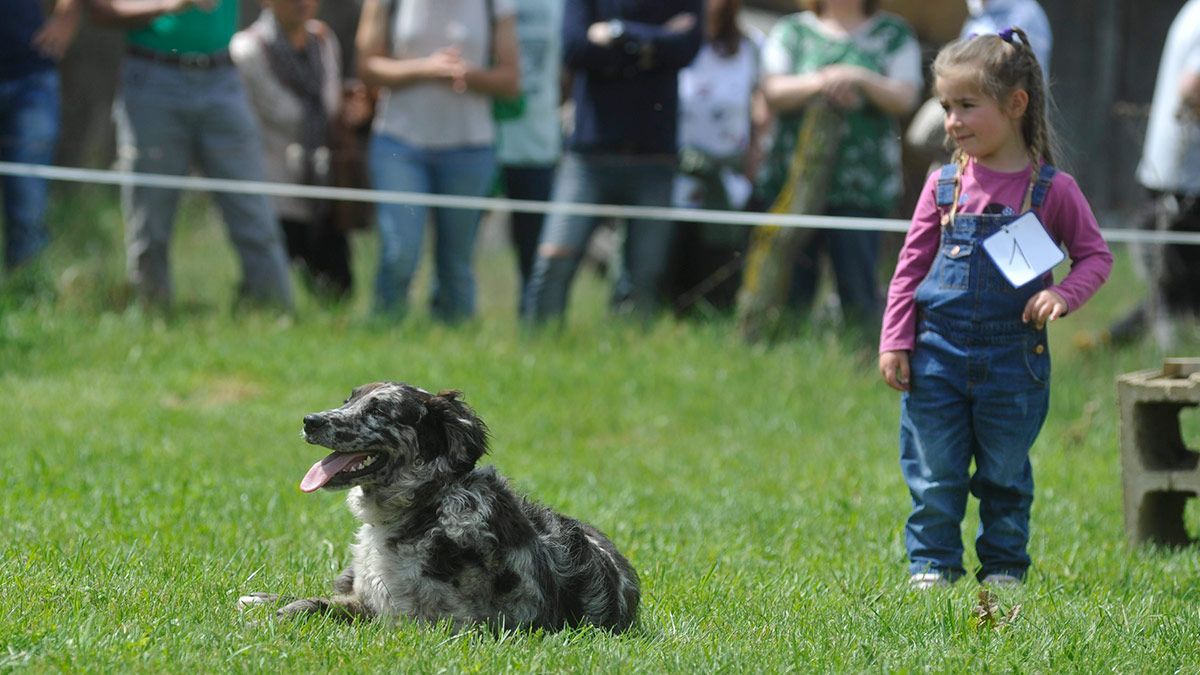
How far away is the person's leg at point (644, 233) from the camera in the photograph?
10523 millimetres

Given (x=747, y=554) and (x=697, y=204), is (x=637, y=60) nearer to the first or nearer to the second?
(x=697, y=204)

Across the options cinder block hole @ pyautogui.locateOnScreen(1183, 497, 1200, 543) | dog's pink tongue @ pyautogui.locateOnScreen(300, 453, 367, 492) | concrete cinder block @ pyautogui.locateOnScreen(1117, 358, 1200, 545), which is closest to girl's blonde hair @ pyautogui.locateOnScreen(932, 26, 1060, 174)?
concrete cinder block @ pyautogui.locateOnScreen(1117, 358, 1200, 545)

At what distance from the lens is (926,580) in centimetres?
595

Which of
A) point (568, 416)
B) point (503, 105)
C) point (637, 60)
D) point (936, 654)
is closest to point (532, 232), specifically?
point (503, 105)

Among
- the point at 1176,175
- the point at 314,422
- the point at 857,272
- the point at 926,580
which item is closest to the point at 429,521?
the point at 314,422

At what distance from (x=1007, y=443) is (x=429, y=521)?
88.1 inches

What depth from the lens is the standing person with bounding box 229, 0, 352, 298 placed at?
11.2 m

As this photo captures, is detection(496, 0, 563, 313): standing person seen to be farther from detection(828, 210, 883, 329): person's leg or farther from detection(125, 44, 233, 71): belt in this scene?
detection(828, 210, 883, 329): person's leg

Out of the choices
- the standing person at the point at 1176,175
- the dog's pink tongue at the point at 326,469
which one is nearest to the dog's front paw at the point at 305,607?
the dog's pink tongue at the point at 326,469

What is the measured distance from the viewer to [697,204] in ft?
38.7

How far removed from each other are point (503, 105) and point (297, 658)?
7.03m

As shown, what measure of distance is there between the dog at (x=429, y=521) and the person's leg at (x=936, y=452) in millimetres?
1671

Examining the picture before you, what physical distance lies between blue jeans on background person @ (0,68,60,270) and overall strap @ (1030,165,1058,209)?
700 cm

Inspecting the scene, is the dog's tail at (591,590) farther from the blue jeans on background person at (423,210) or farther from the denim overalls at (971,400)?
the blue jeans on background person at (423,210)
